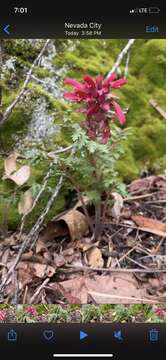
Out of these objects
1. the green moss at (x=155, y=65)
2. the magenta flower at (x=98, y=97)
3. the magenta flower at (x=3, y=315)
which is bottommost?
the magenta flower at (x=3, y=315)

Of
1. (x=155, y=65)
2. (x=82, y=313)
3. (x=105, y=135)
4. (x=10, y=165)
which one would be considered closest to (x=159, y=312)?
(x=82, y=313)

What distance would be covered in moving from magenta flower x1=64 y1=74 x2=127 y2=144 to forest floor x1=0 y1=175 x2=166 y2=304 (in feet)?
1.14

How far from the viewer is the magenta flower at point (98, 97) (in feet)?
6.08

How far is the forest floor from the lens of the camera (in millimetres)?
1889

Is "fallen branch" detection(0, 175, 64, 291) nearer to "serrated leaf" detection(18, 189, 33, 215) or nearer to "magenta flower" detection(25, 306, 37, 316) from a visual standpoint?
"serrated leaf" detection(18, 189, 33, 215)

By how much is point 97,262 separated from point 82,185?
0.28 metres

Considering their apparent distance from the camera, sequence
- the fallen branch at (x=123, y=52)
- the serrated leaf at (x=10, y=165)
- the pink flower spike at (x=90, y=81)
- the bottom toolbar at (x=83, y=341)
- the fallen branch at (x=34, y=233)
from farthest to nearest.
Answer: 1. the fallen branch at (x=123, y=52)
2. the serrated leaf at (x=10, y=165)
3. the fallen branch at (x=34, y=233)
4. the pink flower spike at (x=90, y=81)
5. the bottom toolbar at (x=83, y=341)

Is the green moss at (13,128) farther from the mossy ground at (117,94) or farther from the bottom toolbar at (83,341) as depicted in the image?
the bottom toolbar at (83,341)

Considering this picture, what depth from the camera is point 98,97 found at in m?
1.86

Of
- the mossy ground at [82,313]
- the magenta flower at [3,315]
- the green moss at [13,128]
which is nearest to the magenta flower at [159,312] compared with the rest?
the mossy ground at [82,313]

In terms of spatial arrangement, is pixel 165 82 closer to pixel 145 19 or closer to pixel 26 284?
pixel 145 19

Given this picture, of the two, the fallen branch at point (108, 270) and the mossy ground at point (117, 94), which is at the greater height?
the mossy ground at point (117, 94)

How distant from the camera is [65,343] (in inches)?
66.7

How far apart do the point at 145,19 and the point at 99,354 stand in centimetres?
93
